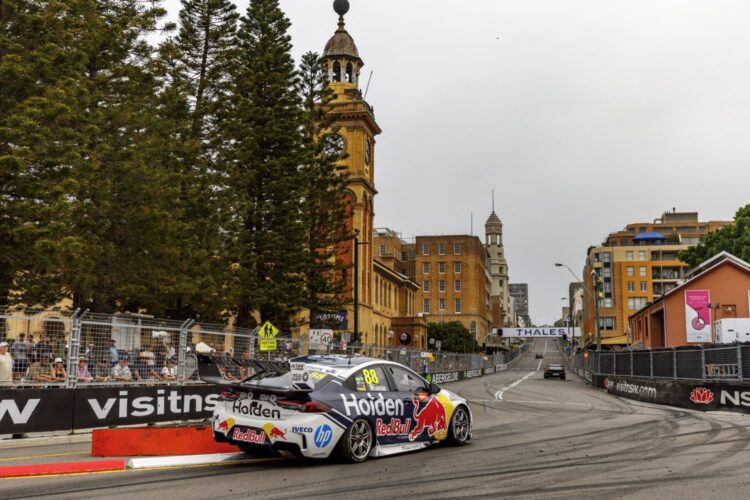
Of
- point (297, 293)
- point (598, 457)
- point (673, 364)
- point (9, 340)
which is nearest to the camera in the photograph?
point (598, 457)

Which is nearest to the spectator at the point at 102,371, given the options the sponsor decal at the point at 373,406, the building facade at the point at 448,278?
the sponsor decal at the point at 373,406

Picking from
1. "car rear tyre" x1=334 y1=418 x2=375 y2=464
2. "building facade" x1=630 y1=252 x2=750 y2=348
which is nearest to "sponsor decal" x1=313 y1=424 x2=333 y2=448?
"car rear tyre" x1=334 y1=418 x2=375 y2=464

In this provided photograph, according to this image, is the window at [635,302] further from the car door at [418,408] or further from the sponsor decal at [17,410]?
the sponsor decal at [17,410]

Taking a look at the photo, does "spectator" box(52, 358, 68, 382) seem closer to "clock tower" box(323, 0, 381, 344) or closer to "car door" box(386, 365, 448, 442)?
"car door" box(386, 365, 448, 442)

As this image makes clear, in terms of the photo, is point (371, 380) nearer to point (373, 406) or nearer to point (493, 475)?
point (373, 406)

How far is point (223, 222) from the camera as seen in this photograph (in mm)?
33469

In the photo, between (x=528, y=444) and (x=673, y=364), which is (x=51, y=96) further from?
(x=673, y=364)

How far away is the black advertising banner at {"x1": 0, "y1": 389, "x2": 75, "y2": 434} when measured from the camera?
13.4 metres

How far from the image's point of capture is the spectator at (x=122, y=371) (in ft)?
50.8

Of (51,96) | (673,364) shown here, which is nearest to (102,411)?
(51,96)

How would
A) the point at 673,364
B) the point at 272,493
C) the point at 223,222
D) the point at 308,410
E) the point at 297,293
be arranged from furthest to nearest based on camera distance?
the point at 297,293 < the point at 223,222 < the point at 673,364 < the point at 308,410 < the point at 272,493

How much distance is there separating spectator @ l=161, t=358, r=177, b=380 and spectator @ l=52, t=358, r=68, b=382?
8.30 ft

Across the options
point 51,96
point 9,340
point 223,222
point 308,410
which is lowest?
point 308,410

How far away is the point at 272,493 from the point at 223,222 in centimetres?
2632
